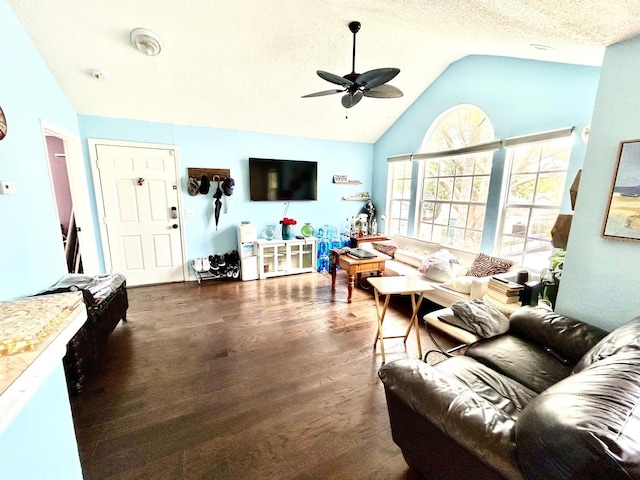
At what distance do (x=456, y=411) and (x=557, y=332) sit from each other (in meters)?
1.20

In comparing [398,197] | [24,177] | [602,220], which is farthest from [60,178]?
[602,220]

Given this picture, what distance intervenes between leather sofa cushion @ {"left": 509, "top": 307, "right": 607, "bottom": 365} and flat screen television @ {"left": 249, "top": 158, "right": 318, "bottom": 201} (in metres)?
3.60

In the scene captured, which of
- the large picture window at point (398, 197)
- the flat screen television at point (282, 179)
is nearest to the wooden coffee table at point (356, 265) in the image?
the large picture window at point (398, 197)

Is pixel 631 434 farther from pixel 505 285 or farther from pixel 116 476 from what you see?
pixel 116 476

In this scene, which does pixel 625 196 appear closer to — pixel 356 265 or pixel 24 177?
pixel 356 265

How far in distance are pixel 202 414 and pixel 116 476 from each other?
475 millimetres

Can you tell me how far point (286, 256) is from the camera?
4562mm

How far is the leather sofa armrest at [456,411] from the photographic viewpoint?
35.4 inches

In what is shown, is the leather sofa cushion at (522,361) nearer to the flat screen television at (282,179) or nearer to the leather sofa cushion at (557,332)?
the leather sofa cushion at (557,332)

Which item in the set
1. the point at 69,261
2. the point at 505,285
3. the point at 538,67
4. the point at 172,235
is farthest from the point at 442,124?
the point at 69,261

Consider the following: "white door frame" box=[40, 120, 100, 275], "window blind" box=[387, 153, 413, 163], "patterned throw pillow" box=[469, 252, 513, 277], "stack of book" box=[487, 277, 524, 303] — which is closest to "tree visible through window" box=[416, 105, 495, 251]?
"window blind" box=[387, 153, 413, 163]

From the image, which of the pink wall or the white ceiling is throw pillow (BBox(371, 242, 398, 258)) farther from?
the pink wall

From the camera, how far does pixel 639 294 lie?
5.07ft

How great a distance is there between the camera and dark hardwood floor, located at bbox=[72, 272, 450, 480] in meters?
1.44
